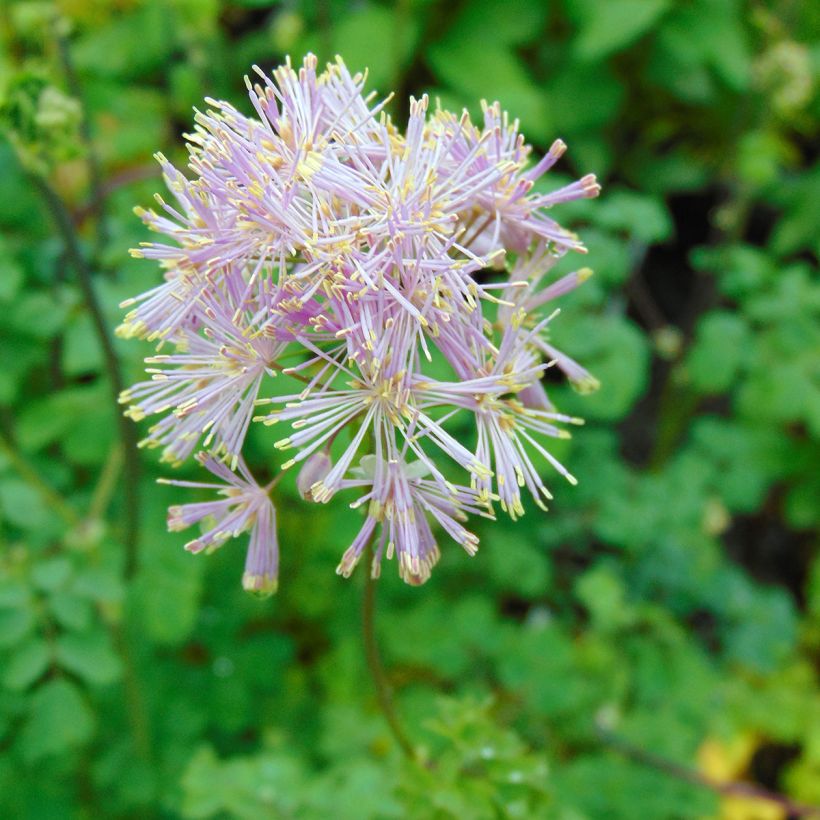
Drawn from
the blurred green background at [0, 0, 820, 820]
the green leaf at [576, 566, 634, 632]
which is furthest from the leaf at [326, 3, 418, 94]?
the green leaf at [576, 566, 634, 632]

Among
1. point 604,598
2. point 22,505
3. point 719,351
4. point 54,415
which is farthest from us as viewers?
point 719,351

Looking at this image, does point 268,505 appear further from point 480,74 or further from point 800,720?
point 480,74

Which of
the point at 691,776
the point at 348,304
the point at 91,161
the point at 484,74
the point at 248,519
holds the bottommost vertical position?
the point at 691,776

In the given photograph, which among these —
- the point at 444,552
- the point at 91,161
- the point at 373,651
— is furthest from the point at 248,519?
the point at 444,552

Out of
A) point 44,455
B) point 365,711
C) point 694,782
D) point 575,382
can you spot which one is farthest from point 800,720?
point 44,455

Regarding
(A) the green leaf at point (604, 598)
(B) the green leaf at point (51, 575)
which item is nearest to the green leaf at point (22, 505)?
(B) the green leaf at point (51, 575)

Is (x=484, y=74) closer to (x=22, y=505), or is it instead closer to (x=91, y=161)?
(x=91, y=161)
